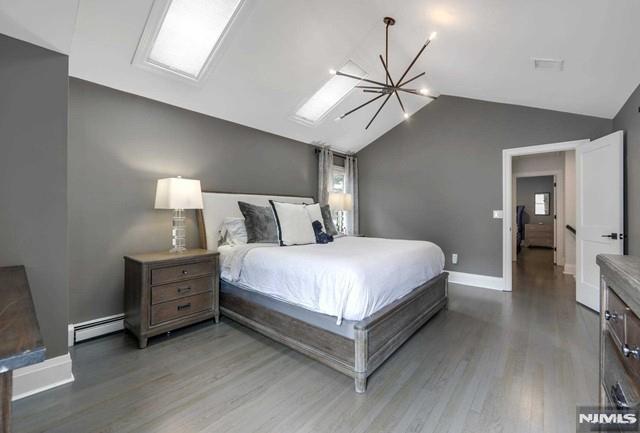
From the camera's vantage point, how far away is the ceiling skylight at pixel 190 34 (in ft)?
8.36

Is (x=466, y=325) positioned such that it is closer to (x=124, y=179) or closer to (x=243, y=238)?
(x=243, y=238)

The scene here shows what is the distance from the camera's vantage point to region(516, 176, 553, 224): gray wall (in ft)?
29.8

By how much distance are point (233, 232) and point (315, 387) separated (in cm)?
198

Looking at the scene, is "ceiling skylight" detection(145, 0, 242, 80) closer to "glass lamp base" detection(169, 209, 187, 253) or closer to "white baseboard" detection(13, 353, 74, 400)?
"glass lamp base" detection(169, 209, 187, 253)

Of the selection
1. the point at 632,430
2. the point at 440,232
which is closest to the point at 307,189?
the point at 440,232

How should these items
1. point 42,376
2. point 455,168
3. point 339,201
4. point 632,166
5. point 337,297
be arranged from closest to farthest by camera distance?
point 42,376 < point 337,297 < point 632,166 < point 455,168 < point 339,201

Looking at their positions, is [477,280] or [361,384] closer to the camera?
[361,384]

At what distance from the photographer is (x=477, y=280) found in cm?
459

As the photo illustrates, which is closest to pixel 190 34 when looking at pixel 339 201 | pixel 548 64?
pixel 339 201

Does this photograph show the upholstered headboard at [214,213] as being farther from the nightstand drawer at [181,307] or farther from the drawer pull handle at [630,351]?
the drawer pull handle at [630,351]

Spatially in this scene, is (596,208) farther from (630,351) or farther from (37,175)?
(37,175)

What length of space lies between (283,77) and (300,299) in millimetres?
2639

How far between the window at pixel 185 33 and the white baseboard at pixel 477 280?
4692 millimetres

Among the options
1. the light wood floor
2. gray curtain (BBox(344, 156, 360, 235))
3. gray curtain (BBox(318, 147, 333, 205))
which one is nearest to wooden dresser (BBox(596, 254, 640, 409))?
the light wood floor
